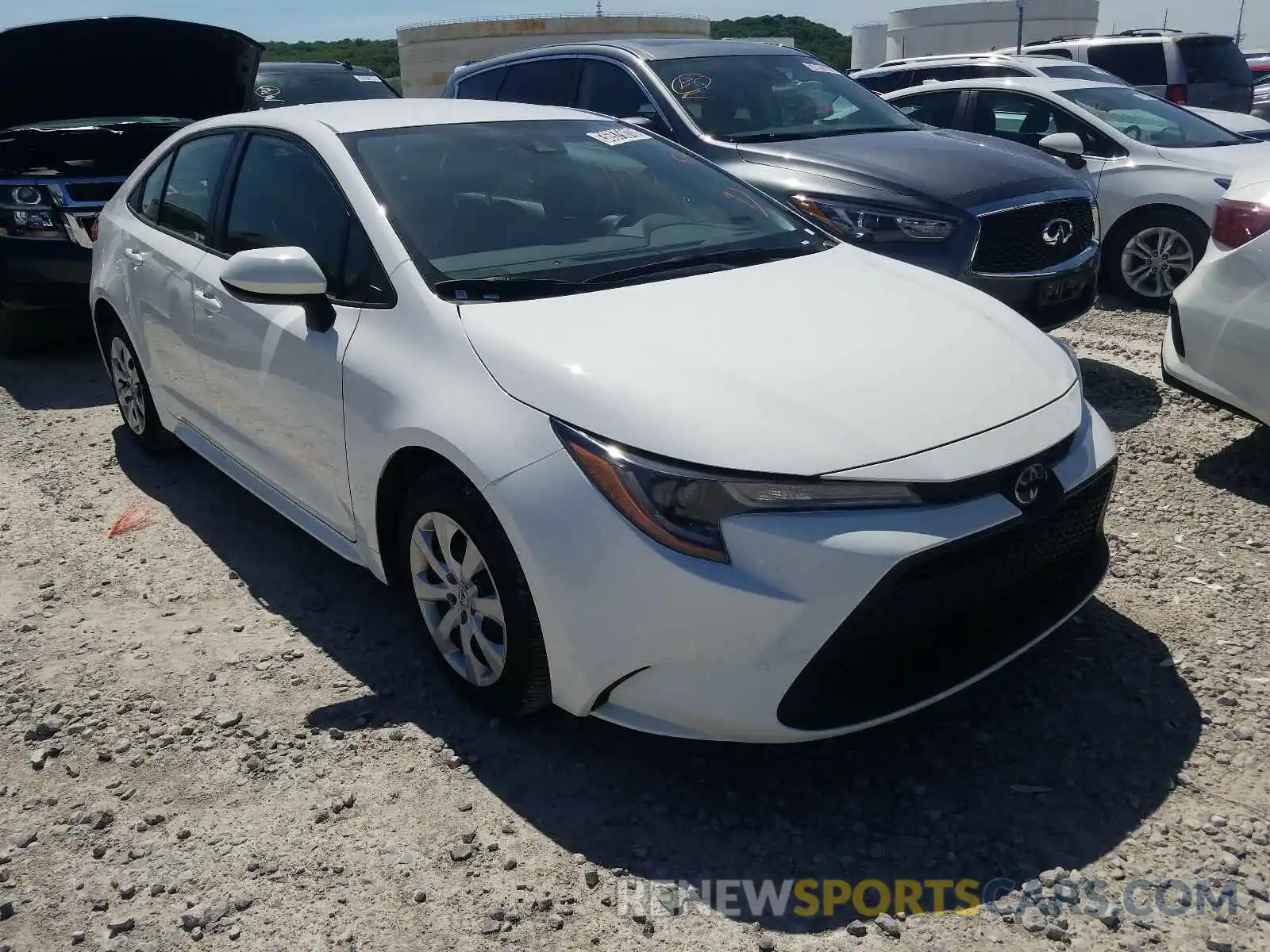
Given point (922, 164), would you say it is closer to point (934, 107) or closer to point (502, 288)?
point (502, 288)

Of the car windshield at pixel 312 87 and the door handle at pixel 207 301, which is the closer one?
the door handle at pixel 207 301

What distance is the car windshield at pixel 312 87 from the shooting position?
11375 mm

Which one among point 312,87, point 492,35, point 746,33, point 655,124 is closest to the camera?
point 655,124

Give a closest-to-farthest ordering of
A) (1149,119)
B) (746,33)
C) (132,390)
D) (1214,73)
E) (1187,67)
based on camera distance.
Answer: (132,390), (1149,119), (1187,67), (1214,73), (746,33)

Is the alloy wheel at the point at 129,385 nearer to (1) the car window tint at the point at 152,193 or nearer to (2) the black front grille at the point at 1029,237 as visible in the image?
(1) the car window tint at the point at 152,193

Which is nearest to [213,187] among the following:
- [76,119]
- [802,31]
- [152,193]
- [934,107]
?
[152,193]

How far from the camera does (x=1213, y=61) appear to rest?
1236cm

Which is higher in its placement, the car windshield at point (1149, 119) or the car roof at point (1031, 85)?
the car roof at point (1031, 85)

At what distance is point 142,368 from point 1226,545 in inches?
172

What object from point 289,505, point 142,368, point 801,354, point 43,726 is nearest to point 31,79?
point 142,368

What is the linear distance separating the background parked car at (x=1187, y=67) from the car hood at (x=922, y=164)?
24.7 feet

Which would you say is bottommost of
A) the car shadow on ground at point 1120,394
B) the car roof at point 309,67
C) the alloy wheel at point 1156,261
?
the car shadow on ground at point 1120,394

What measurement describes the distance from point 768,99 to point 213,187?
3.45 metres

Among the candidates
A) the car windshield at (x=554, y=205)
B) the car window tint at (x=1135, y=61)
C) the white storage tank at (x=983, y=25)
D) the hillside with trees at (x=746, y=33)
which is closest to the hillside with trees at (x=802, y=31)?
the hillside with trees at (x=746, y=33)
